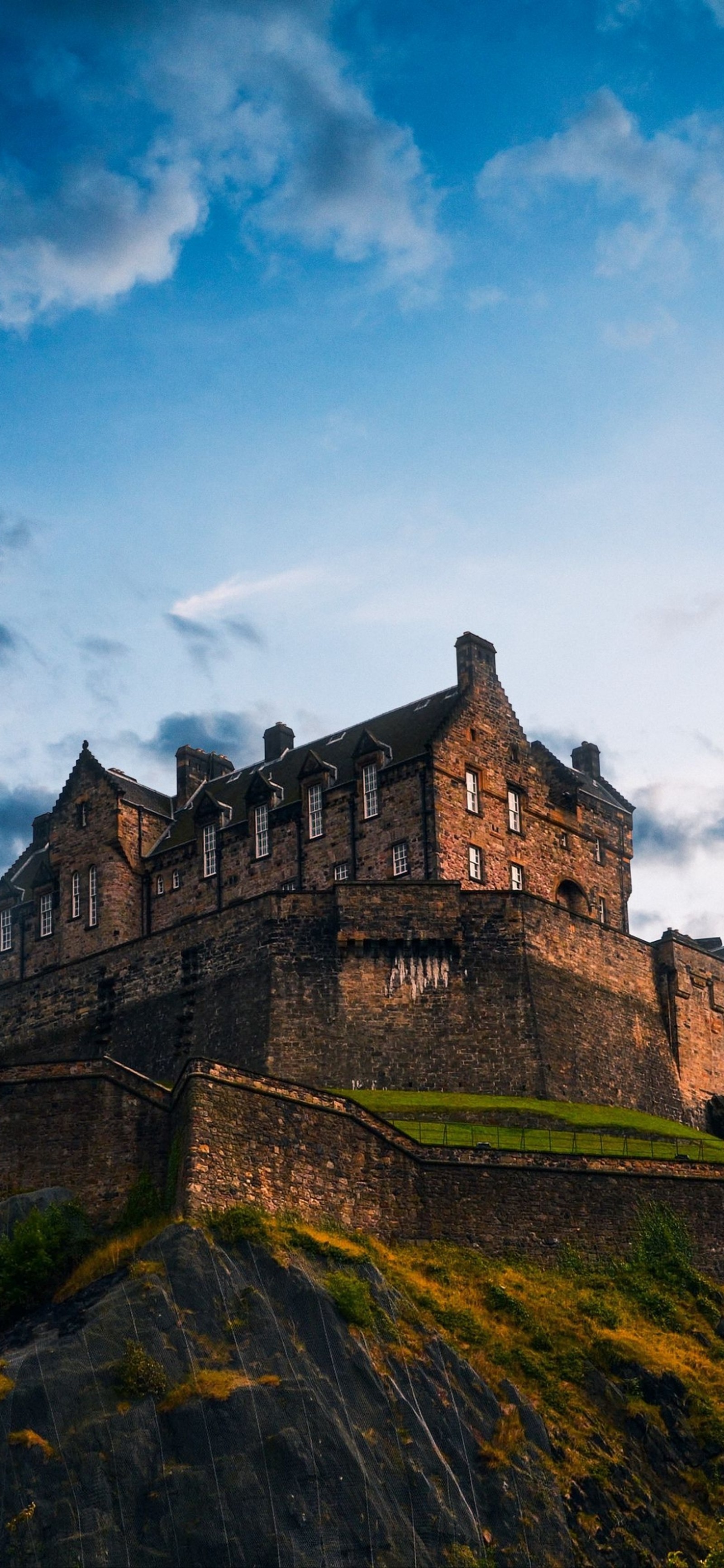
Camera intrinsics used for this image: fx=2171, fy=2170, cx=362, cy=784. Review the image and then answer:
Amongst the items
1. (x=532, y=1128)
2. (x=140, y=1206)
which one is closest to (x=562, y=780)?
(x=532, y=1128)

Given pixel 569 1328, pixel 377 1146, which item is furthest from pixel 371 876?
pixel 569 1328

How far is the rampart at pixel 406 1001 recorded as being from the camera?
7194 cm

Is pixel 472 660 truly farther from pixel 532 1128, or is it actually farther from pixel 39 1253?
pixel 39 1253

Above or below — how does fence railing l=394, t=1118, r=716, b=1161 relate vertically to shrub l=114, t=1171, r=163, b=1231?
above

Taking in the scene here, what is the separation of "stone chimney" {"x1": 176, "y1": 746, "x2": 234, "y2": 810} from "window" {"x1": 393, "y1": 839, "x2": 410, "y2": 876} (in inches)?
623

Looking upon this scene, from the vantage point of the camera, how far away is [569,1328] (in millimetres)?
56250

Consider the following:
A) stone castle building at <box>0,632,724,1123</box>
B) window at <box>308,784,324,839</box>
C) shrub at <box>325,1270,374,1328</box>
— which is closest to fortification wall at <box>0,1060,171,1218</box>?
shrub at <box>325,1270,374,1328</box>

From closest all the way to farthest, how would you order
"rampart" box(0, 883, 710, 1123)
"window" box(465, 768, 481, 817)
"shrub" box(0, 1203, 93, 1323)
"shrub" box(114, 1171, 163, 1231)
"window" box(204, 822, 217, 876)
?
"shrub" box(0, 1203, 93, 1323) → "shrub" box(114, 1171, 163, 1231) → "rampart" box(0, 883, 710, 1123) → "window" box(465, 768, 481, 817) → "window" box(204, 822, 217, 876)

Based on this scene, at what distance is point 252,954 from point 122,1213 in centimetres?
1901

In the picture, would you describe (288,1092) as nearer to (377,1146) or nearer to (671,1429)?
(377,1146)

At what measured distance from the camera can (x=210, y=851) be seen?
85.6 metres

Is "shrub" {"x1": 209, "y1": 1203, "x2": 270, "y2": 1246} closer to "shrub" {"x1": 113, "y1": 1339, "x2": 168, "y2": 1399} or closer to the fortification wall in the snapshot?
the fortification wall

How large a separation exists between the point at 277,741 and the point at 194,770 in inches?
162

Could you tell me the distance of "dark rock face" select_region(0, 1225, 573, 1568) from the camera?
47.6 meters
